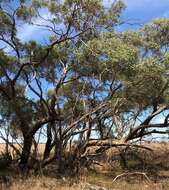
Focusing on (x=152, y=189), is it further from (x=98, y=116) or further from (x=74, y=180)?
(x=98, y=116)

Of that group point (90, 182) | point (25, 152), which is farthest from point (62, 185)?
point (25, 152)

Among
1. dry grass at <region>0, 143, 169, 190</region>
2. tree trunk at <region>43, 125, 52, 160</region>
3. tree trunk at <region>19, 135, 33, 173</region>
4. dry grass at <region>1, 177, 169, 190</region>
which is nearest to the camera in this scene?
dry grass at <region>1, 177, 169, 190</region>

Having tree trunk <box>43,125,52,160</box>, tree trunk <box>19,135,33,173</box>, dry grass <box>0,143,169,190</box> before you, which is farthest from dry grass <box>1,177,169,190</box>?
tree trunk <box>43,125,52,160</box>

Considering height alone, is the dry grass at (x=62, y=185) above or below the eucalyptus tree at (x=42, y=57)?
below

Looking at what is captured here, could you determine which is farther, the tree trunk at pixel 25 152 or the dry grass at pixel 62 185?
the tree trunk at pixel 25 152

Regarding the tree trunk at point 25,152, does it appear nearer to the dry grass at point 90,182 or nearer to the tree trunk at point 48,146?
the tree trunk at point 48,146

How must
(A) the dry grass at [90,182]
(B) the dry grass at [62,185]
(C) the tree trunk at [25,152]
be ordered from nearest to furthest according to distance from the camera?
(B) the dry grass at [62,185]
(A) the dry grass at [90,182]
(C) the tree trunk at [25,152]

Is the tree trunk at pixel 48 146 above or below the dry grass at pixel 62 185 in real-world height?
above

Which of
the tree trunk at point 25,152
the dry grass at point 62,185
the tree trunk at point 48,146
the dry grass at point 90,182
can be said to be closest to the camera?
the dry grass at point 62,185

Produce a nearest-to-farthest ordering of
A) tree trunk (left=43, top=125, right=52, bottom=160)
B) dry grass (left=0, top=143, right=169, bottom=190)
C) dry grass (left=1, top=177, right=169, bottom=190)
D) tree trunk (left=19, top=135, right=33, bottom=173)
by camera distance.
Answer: dry grass (left=1, top=177, right=169, bottom=190)
dry grass (left=0, top=143, right=169, bottom=190)
tree trunk (left=19, top=135, right=33, bottom=173)
tree trunk (left=43, top=125, right=52, bottom=160)

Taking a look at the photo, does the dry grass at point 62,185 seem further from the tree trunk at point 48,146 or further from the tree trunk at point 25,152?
the tree trunk at point 48,146

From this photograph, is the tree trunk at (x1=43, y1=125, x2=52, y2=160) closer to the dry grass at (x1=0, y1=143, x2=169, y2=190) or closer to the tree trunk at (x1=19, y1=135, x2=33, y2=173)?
the tree trunk at (x1=19, y1=135, x2=33, y2=173)

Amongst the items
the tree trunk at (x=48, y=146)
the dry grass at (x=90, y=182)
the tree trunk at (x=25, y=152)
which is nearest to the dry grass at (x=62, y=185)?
the dry grass at (x=90, y=182)

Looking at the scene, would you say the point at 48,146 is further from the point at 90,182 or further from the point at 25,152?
the point at 90,182
